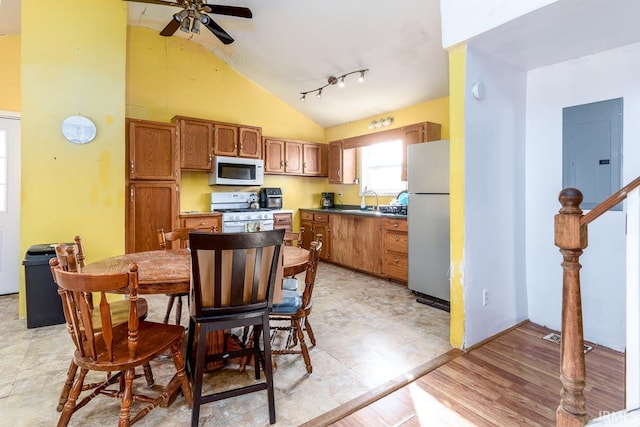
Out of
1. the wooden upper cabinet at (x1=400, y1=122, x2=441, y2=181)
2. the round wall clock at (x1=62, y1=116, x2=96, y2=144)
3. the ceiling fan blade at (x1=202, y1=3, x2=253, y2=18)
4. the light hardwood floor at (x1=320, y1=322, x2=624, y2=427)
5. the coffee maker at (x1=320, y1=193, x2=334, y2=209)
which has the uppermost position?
the ceiling fan blade at (x1=202, y1=3, x2=253, y2=18)

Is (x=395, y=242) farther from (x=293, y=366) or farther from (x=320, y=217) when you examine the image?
(x=293, y=366)

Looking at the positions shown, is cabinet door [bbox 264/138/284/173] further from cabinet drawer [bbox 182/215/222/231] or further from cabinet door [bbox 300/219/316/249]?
cabinet drawer [bbox 182/215/222/231]

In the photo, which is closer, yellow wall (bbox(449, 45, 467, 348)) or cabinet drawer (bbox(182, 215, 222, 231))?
yellow wall (bbox(449, 45, 467, 348))

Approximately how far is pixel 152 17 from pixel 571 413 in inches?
211

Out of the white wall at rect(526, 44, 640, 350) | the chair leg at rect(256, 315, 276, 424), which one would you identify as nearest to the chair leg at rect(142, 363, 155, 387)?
the chair leg at rect(256, 315, 276, 424)

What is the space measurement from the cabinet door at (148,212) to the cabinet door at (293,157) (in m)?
1.92

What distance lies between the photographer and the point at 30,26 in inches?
118

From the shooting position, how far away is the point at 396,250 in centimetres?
403

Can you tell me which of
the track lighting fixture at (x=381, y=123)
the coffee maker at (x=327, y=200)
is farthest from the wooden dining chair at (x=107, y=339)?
the coffee maker at (x=327, y=200)

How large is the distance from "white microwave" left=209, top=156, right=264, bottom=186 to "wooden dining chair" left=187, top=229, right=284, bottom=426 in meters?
3.27

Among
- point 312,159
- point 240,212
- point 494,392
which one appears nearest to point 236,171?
point 240,212

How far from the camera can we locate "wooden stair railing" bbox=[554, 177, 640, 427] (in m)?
1.15

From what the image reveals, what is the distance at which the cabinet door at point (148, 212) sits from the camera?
3869 mm

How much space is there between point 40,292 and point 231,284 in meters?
2.41
